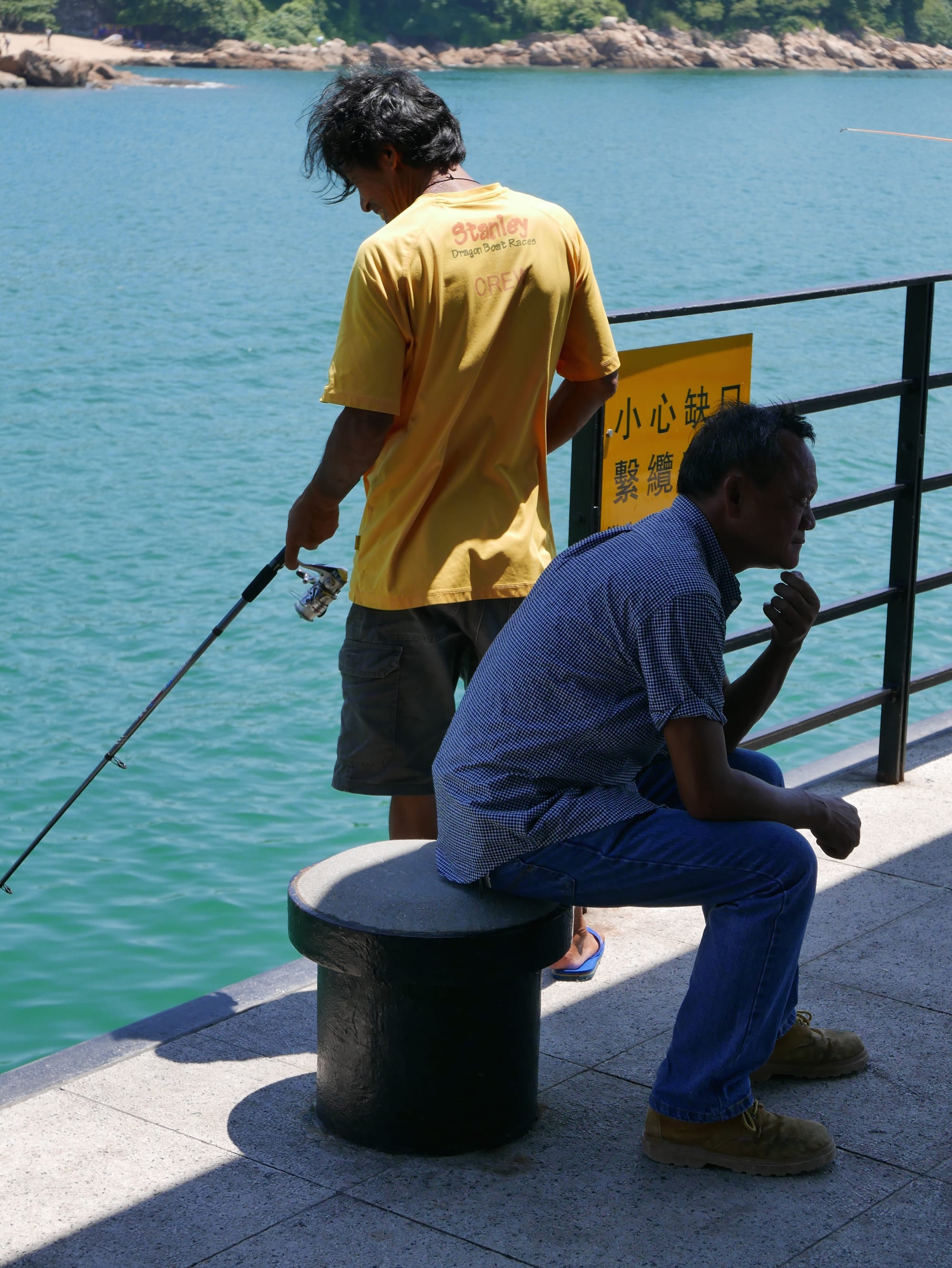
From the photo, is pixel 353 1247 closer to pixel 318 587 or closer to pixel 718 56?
pixel 318 587

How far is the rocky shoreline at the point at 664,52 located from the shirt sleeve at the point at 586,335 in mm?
114812

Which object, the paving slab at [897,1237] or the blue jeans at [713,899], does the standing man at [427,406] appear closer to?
the blue jeans at [713,899]

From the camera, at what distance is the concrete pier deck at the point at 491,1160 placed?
2.32 metres

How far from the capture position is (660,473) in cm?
364

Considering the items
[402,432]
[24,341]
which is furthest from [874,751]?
[24,341]

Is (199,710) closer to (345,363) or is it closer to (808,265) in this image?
(345,363)

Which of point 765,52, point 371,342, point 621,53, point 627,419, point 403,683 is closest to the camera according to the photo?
point 371,342

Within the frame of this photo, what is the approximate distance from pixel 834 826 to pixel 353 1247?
998 millimetres

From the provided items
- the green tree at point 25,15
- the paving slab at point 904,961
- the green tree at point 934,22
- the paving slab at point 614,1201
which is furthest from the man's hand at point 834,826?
the green tree at point 934,22

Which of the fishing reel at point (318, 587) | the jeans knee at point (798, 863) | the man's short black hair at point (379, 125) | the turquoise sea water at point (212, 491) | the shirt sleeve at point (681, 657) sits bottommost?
the turquoise sea water at point (212, 491)

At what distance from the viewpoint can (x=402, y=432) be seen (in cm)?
288

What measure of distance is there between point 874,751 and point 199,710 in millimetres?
5429

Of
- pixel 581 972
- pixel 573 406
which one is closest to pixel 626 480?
pixel 573 406

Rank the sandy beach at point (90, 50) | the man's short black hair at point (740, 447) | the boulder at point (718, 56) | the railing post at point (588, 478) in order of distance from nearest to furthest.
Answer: the man's short black hair at point (740, 447) < the railing post at point (588, 478) < the sandy beach at point (90, 50) < the boulder at point (718, 56)
